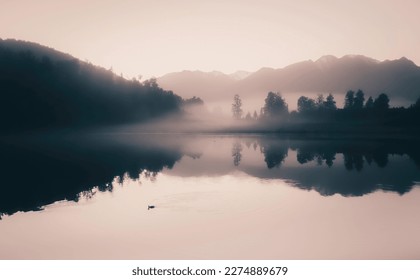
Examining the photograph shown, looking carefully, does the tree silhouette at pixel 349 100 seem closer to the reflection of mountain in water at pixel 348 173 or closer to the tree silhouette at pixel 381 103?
A: the tree silhouette at pixel 381 103

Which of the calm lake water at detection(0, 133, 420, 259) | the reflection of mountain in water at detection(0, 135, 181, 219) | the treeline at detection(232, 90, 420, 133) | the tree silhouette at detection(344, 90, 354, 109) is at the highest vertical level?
the tree silhouette at detection(344, 90, 354, 109)

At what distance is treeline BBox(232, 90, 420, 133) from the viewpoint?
64.6 metres

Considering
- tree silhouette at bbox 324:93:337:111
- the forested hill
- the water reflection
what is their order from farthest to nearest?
the forested hill → tree silhouette at bbox 324:93:337:111 → the water reflection

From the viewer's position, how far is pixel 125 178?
22.8 meters

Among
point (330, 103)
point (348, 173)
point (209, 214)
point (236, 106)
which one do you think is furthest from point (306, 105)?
point (209, 214)

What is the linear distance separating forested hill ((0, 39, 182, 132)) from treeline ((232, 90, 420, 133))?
24991 mm

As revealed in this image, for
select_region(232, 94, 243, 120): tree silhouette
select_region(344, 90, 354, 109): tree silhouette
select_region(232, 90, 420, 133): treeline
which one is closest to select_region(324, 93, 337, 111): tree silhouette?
select_region(232, 90, 420, 133): treeline

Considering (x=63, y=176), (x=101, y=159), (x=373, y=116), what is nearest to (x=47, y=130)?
(x=101, y=159)

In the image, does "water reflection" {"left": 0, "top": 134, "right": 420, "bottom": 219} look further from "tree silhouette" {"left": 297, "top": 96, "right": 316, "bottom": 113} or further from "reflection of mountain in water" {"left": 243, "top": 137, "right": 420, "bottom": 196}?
"tree silhouette" {"left": 297, "top": 96, "right": 316, "bottom": 113}

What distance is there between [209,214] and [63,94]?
93.8m

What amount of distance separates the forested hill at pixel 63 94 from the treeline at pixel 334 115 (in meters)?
25.0

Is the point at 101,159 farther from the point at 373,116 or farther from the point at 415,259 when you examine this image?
the point at 373,116

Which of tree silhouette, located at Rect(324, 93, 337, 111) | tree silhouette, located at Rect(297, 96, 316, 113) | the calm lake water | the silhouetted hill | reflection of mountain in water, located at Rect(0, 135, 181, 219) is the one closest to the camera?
the calm lake water

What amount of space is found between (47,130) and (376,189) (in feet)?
286
